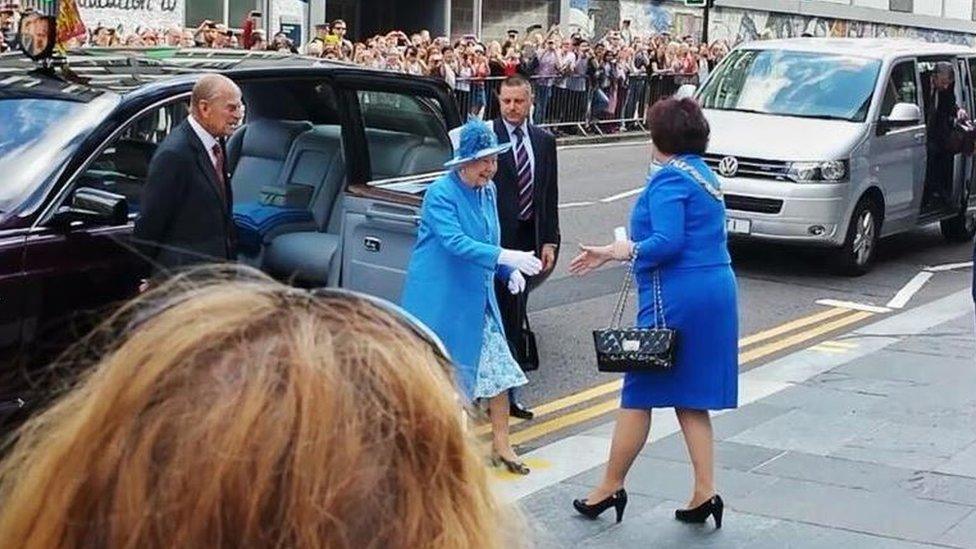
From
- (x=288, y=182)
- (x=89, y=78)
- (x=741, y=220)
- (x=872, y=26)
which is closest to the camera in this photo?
(x=89, y=78)

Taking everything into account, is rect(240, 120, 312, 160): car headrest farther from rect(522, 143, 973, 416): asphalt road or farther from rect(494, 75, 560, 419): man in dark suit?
rect(522, 143, 973, 416): asphalt road

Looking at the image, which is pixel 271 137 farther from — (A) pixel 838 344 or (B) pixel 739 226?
(B) pixel 739 226

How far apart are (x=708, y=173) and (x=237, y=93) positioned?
6.37 feet

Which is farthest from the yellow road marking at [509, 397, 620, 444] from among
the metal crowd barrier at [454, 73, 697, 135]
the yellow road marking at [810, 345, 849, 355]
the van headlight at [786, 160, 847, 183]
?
the metal crowd barrier at [454, 73, 697, 135]

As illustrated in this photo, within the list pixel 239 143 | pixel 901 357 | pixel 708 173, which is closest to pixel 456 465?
pixel 708 173

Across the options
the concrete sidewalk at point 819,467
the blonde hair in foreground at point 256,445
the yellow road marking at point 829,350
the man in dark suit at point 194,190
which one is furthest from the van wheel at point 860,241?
the blonde hair in foreground at point 256,445

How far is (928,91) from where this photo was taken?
1483 centimetres

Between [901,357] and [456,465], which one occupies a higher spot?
[456,465]

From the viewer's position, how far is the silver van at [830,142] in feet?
43.0

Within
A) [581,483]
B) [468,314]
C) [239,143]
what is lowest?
[581,483]

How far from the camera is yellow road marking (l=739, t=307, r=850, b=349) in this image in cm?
1066

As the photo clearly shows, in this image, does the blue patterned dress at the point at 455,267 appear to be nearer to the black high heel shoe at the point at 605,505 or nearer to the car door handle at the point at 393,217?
the car door handle at the point at 393,217

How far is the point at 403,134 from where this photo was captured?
26.9 feet

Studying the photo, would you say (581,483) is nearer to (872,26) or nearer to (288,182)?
(288,182)
